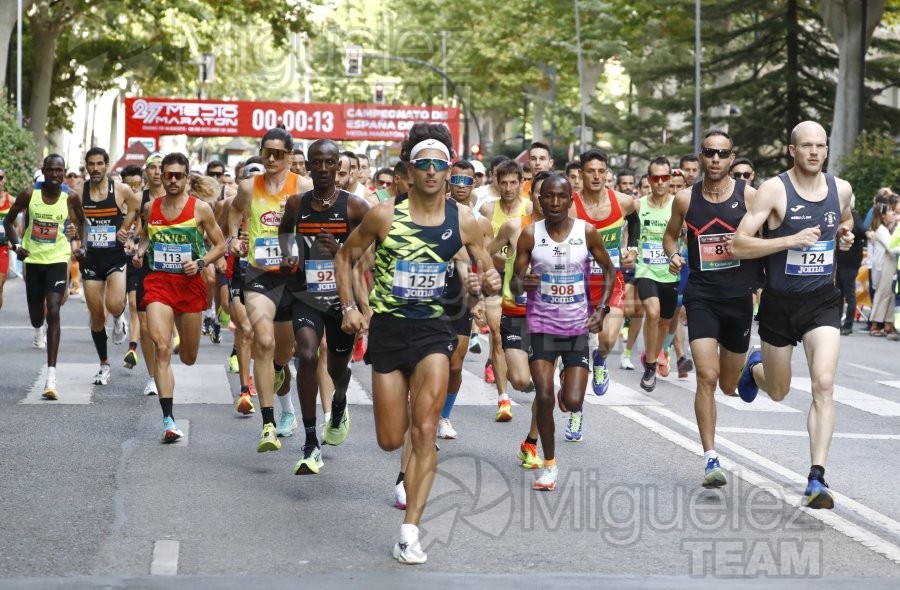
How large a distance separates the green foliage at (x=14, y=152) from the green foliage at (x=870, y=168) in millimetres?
16107

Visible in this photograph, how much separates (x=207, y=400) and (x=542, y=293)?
4421 millimetres

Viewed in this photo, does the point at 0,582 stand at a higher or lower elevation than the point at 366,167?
lower

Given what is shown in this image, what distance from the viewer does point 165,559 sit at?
6781mm

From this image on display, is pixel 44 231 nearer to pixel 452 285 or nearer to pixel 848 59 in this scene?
pixel 452 285

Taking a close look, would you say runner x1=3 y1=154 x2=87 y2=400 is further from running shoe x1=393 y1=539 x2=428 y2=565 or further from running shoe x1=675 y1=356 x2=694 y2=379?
running shoe x1=393 y1=539 x2=428 y2=565

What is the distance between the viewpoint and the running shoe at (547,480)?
8688 mm

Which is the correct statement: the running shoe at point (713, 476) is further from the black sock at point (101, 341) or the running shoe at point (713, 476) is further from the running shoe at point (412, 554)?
the black sock at point (101, 341)

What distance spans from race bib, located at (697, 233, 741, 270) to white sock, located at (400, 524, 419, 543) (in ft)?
10.2

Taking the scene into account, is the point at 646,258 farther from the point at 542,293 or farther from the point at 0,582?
the point at 0,582

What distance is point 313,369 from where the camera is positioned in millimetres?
9203

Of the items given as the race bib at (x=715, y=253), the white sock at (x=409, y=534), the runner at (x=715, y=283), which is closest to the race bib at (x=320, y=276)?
the runner at (x=715, y=283)

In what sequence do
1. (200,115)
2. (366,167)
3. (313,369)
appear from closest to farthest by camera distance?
1. (313,369)
2. (366,167)
3. (200,115)

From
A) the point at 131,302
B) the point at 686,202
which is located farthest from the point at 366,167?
the point at 686,202

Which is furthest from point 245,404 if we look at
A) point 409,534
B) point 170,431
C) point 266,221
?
point 409,534
